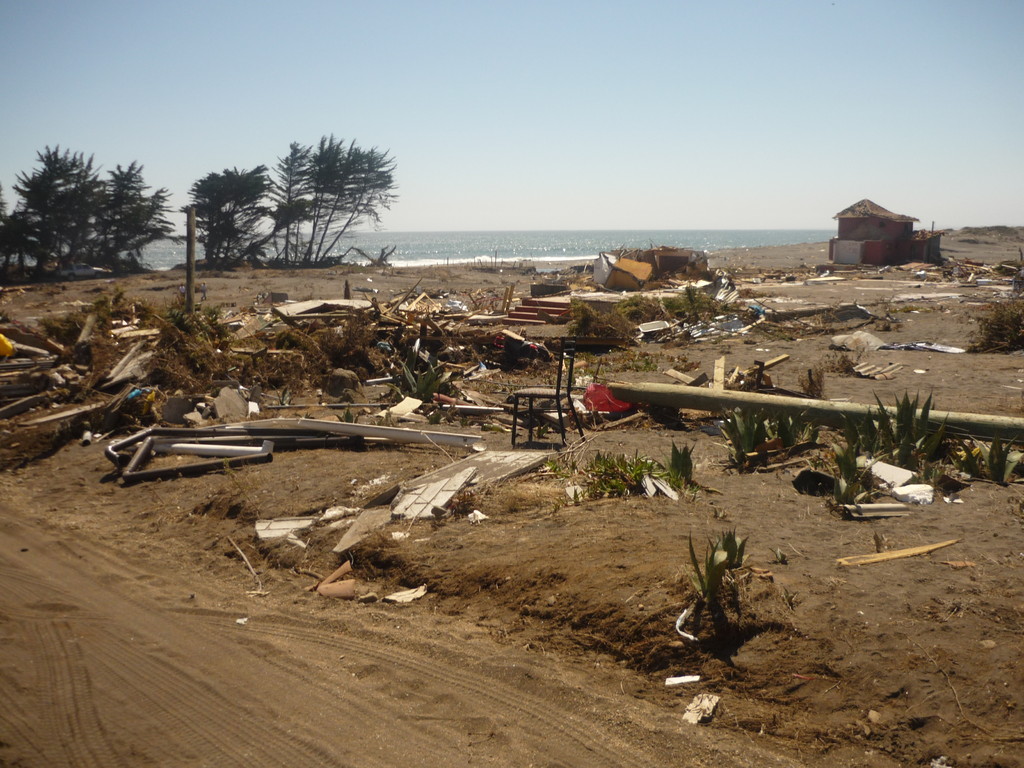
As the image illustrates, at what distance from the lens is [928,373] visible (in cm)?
1207

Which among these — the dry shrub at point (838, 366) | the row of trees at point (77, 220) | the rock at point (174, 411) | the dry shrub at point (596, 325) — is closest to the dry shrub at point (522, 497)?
the rock at point (174, 411)

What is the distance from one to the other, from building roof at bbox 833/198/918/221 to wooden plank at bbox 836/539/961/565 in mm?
40369

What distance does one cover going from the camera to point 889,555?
15.5 feet

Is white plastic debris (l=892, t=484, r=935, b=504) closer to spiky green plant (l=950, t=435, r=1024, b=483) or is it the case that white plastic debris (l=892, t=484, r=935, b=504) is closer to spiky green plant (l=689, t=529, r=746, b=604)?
spiky green plant (l=950, t=435, r=1024, b=483)

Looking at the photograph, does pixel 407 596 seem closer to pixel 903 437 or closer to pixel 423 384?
pixel 903 437

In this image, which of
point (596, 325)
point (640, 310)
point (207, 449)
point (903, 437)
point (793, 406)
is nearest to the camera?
point (903, 437)

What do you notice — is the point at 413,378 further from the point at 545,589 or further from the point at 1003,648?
the point at 1003,648

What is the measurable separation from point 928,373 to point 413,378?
789 centimetres

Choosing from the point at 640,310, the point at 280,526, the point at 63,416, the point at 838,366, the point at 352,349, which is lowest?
the point at 280,526

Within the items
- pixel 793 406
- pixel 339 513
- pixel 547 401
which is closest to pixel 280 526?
pixel 339 513

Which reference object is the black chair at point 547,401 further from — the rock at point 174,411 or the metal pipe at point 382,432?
the rock at point 174,411

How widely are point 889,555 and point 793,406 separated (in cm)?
370

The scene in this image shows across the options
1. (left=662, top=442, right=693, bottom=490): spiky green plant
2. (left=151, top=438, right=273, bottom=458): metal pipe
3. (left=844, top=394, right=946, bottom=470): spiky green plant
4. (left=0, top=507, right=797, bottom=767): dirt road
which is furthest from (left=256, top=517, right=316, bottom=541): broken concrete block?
(left=844, top=394, right=946, bottom=470): spiky green plant

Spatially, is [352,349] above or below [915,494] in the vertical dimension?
above
